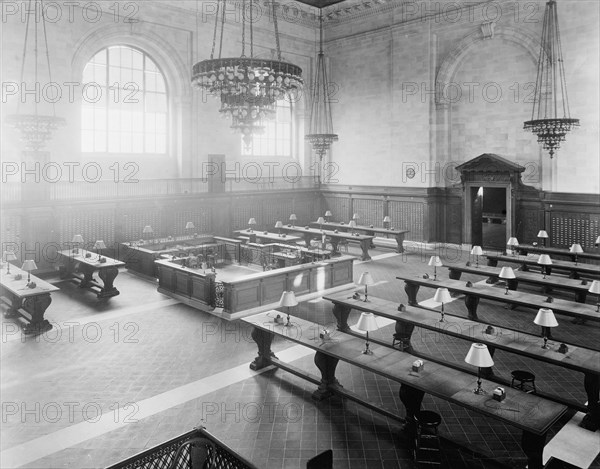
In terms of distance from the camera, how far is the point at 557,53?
1617cm

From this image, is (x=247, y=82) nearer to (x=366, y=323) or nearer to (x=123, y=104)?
(x=366, y=323)

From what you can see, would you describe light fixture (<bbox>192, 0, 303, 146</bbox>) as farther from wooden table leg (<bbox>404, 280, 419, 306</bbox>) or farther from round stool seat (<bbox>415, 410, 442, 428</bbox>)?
round stool seat (<bbox>415, 410, 442, 428</bbox>)

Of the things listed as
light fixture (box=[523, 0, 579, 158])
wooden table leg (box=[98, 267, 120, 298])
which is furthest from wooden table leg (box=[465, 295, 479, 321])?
wooden table leg (box=[98, 267, 120, 298])

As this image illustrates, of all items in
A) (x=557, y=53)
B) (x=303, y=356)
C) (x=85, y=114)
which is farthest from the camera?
(x=85, y=114)

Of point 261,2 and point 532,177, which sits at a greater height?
point 261,2

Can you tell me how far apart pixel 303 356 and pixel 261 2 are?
16.4 m

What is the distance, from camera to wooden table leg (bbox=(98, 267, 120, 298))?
41.0 ft

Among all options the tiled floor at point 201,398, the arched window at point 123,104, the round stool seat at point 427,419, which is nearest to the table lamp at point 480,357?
the round stool seat at point 427,419

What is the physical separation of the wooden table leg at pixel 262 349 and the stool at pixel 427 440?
2948 mm

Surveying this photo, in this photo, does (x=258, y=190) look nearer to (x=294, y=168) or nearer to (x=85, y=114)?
(x=294, y=168)

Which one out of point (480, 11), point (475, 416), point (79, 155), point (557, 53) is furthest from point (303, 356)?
point (480, 11)

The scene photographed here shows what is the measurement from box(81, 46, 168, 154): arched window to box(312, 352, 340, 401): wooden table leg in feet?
43.7

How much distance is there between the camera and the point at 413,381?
611cm

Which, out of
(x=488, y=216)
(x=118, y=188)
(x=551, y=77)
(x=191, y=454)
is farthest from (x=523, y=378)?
(x=118, y=188)
